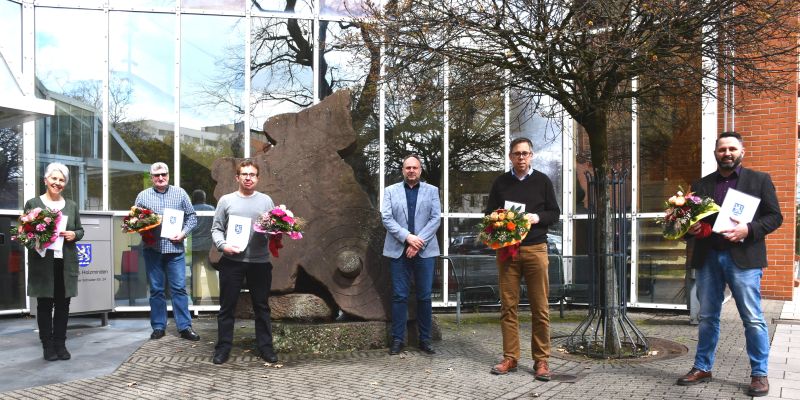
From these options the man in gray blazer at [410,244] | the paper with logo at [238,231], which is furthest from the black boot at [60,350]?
the man in gray blazer at [410,244]

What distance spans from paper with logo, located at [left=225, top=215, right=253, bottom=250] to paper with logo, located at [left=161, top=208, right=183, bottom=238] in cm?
146

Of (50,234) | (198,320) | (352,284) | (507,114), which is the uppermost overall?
(507,114)

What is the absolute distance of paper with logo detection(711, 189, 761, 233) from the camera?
191 inches

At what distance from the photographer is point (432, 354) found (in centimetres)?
639

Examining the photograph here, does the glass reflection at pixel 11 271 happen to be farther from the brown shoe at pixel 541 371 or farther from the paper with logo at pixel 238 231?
the brown shoe at pixel 541 371

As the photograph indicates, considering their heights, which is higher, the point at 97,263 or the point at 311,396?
the point at 97,263

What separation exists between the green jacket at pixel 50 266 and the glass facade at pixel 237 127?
3.23 metres

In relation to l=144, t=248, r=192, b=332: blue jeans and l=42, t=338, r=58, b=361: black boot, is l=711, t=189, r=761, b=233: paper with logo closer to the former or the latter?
l=144, t=248, r=192, b=332: blue jeans

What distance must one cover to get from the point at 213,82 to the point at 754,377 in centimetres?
800

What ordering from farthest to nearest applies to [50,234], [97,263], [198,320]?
1. [198,320]
2. [97,263]
3. [50,234]

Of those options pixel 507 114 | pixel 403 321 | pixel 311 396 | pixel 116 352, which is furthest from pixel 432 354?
pixel 507 114

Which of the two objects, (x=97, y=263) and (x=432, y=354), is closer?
(x=432, y=354)

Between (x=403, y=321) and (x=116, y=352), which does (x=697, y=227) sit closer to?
(x=403, y=321)

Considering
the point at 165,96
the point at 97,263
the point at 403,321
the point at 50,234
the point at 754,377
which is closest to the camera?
the point at 754,377
